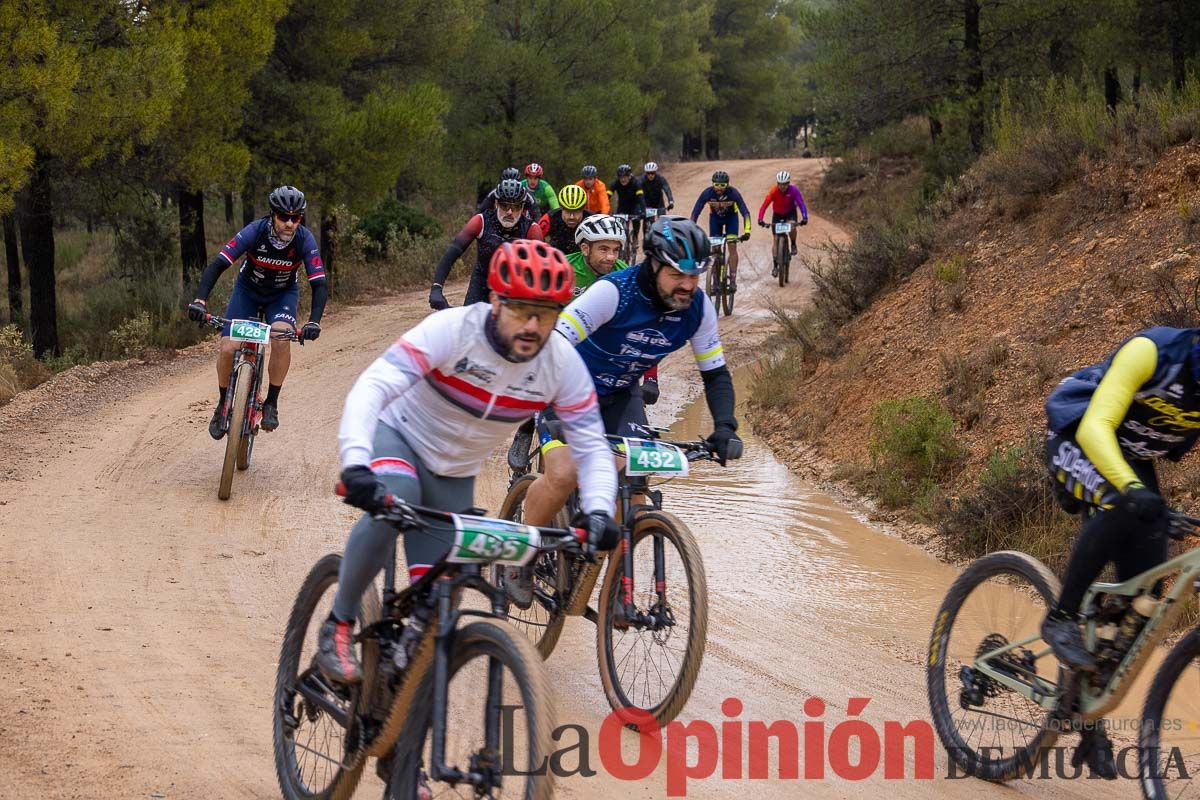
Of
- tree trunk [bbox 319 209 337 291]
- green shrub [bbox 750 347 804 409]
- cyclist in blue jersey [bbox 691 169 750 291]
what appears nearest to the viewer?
green shrub [bbox 750 347 804 409]

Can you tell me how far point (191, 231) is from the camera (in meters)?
23.4

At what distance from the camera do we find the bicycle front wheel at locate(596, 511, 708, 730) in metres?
5.36

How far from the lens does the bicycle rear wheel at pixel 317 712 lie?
4273mm

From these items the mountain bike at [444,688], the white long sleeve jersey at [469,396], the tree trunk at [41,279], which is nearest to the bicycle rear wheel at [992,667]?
the white long sleeve jersey at [469,396]

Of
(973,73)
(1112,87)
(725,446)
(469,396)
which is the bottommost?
(725,446)

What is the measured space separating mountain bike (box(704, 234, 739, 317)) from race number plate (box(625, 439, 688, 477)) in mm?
15220

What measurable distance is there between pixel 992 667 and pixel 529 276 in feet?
8.55

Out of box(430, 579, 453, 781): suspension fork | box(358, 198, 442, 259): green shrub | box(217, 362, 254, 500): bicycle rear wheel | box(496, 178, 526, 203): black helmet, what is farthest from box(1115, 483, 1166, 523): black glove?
box(358, 198, 442, 259): green shrub

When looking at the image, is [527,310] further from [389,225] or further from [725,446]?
[389,225]

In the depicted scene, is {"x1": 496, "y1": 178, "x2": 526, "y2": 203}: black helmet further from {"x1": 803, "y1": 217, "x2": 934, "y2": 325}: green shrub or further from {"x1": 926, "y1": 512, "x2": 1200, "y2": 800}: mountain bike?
{"x1": 926, "y1": 512, "x2": 1200, "y2": 800}: mountain bike

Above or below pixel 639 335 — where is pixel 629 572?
below

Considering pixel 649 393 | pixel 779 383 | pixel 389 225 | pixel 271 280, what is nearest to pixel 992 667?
pixel 649 393

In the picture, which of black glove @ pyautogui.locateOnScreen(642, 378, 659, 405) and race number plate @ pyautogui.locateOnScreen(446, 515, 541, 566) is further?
black glove @ pyautogui.locateOnScreen(642, 378, 659, 405)

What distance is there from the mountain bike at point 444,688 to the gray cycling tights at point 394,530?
100 millimetres
